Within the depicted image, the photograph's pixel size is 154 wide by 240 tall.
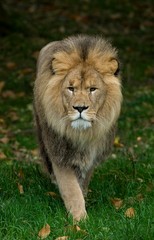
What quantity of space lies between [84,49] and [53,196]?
4.40 feet

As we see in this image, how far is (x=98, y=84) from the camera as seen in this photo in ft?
19.9

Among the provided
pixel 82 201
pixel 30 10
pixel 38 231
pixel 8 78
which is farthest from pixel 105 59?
pixel 30 10

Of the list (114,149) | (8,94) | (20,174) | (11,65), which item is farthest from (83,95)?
(11,65)

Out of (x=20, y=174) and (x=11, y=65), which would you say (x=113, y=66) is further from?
(x=11, y=65)

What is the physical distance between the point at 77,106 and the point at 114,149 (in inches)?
144

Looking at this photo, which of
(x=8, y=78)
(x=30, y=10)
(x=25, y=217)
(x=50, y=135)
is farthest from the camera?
(x=30, y=10)

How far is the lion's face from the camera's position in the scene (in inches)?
231

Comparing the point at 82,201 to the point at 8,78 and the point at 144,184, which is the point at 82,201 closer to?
the point at 144,184

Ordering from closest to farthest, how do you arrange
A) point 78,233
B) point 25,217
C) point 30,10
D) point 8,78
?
1. point 78,233
2. point 25,217
3. point 8,78
4. point 30,10

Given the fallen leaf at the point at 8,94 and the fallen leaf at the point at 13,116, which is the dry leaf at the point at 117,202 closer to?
the fallen leaf at the point at 13,116

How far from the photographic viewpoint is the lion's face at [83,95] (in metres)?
5.86

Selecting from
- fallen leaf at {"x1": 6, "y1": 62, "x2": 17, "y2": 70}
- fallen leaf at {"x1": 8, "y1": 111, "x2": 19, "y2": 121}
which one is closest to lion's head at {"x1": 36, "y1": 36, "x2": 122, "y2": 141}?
fallen leaf at {"x1": 8, "y1": 111, "x2": 19, "y2": 121}

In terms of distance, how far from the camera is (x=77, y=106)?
5.84m

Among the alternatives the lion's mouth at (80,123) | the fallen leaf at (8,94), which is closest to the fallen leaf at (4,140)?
the fallen leaf at (8,94)
